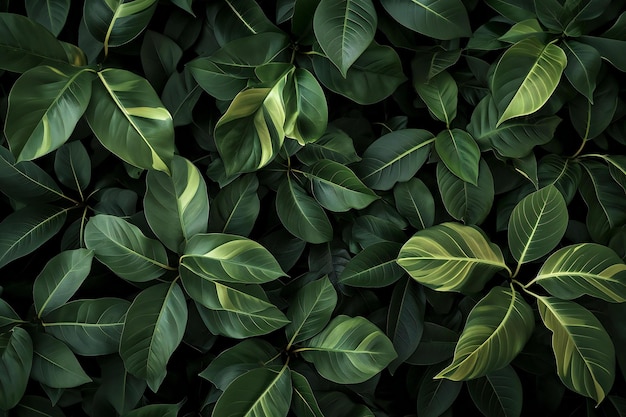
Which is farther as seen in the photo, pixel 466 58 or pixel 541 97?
pixel 466 58

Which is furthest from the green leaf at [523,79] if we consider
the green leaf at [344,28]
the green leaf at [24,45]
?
the green leaf at [24,45]

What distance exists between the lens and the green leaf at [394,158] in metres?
1.13

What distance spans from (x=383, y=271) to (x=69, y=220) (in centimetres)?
60

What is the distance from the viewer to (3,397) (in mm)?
1020

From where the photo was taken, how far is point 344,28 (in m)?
0.98

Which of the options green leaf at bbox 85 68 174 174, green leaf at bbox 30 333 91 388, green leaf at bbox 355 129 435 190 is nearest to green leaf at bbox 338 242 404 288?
green leaf at bbox 355 129 435 190

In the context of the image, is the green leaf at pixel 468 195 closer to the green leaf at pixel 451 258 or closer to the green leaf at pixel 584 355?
the green leaf at pixel 451 258

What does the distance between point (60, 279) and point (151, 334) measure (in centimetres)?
19

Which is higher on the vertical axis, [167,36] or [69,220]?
[167,36]

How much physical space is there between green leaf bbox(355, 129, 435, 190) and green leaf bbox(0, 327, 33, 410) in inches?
25.7

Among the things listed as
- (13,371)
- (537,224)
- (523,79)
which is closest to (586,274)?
(537,224)

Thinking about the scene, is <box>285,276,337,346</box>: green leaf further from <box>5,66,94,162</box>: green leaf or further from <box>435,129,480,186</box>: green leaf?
<box>5,66,94,162</box>: green leaf

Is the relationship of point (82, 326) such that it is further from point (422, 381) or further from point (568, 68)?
point (568, 68)

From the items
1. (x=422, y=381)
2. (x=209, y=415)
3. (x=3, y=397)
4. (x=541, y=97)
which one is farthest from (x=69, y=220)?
(x=541, y=97)
